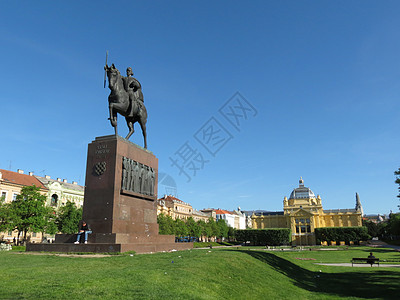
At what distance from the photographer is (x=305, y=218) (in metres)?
108

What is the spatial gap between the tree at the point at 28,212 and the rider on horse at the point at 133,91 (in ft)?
107

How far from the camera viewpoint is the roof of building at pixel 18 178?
6007 centimetres

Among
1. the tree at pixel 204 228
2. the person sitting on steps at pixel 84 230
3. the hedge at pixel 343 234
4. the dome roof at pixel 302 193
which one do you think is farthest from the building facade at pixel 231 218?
the person sitting on steps at pixel 84 230

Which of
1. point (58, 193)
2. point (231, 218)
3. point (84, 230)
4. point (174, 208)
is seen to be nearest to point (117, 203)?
point (84, 230)

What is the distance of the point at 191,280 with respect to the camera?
9414 mm

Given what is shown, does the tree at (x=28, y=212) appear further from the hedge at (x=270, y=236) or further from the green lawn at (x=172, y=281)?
the hedge at (x=270, y=236)

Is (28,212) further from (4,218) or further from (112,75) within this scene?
(112,75)

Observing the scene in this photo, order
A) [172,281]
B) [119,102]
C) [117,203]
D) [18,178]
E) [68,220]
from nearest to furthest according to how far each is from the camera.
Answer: [172,281] → [117,203] → [119,102] → [68,220] → [18,178]

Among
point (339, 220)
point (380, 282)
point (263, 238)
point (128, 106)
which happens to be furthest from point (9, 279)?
point (339, 220)

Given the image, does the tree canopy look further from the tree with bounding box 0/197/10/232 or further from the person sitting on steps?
the person sitting on steps

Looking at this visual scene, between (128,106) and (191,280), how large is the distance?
13.7 meters

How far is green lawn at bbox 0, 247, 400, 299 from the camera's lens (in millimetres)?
7652

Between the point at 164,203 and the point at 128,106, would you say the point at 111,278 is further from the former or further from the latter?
the point at 164,203

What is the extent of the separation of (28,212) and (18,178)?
22119 millimetres
